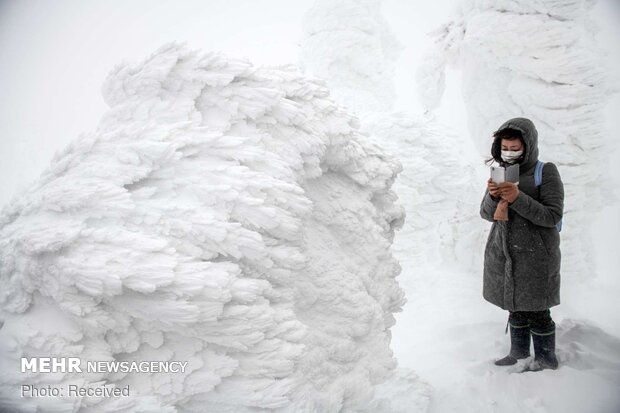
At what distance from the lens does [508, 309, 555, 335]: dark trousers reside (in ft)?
6.70

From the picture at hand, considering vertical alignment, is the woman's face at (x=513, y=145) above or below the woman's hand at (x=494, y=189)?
above

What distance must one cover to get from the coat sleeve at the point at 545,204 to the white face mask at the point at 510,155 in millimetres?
143

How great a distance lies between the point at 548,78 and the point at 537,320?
305cm

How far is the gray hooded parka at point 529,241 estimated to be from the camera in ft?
6.07

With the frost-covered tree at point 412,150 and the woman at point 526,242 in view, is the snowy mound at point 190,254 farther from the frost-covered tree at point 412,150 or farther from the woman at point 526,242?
the frost-covered tree at point 412,150

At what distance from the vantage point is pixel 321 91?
2.00 m

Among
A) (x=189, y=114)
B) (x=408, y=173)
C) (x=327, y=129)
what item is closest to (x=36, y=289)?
(x=189, y=114)

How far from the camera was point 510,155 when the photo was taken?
6.25ft

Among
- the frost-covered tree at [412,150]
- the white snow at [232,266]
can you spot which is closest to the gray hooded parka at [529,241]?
the white snow at [232,266]

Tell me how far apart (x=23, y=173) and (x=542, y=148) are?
6276 mm

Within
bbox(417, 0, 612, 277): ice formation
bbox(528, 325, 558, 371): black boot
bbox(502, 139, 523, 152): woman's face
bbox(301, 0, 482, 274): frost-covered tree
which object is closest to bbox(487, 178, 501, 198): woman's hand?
bbox(502, 139, 523, 152): woman's face

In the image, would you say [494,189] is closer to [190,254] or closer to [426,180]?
[190,254]

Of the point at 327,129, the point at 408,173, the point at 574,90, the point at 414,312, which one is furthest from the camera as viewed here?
the point at 408,173

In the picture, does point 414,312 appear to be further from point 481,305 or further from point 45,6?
point 45,6
